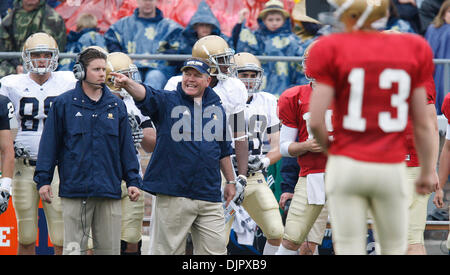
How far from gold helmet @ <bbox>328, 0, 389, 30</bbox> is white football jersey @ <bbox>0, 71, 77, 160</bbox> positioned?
331 cm

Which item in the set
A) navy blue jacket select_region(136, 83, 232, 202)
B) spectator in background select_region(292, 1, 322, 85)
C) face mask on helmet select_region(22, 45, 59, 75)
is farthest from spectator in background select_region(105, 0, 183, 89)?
navy blue jacket select_region(136, 83, 232, 202)

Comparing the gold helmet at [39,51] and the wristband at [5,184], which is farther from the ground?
the gold helmet at [39,51]

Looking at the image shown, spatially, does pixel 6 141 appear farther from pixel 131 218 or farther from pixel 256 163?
pixel 256 163

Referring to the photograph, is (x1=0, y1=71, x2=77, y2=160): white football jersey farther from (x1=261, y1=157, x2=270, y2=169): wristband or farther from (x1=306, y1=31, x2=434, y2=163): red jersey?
(x1=306, y1=31, x2=434, y2=163): red jersey

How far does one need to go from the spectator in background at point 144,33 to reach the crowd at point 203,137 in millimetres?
11

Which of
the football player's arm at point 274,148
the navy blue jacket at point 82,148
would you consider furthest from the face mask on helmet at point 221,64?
the navy blue jacket at point 82,148

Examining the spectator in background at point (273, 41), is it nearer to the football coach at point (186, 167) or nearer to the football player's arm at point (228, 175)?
the football player's arm at point (228, 175)

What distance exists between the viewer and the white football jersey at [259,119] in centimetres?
669

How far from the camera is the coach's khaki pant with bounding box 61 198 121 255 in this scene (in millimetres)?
5298

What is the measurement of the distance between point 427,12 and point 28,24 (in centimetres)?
427

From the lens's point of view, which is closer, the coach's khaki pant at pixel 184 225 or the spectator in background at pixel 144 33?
the coach's khaki pant at pixel 184 225

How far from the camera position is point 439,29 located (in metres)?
8.31

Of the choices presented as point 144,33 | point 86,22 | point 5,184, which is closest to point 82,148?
point 5,184
